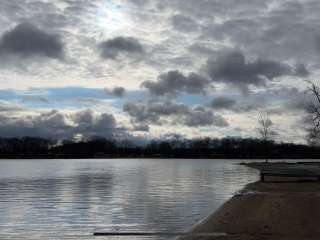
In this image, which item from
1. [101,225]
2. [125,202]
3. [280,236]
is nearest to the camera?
[280,236]

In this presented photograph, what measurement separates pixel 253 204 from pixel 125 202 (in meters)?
8.78

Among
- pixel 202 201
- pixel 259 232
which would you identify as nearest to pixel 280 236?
pixel 259 232

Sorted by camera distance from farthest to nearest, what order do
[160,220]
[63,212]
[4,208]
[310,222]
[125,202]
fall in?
[125,202]
[4,208]
[63,212]
[160,220]
[310,222]

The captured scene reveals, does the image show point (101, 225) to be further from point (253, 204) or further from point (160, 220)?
point (253, 204)

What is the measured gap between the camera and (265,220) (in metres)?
22.4

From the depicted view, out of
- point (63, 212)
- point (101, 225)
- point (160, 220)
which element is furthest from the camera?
point (63, 212)

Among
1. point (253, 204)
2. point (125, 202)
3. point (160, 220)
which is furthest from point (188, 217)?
point (125, 202)

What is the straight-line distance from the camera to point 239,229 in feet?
65.1

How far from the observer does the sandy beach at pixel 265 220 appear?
18.3 metres

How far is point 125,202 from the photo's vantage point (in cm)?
3462

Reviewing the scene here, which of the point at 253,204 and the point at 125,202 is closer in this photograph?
the point at 253,204

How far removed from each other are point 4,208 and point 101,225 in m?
10.2

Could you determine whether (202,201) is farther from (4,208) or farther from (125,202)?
(4,208)

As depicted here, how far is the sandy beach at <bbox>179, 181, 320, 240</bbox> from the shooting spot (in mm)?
18295
